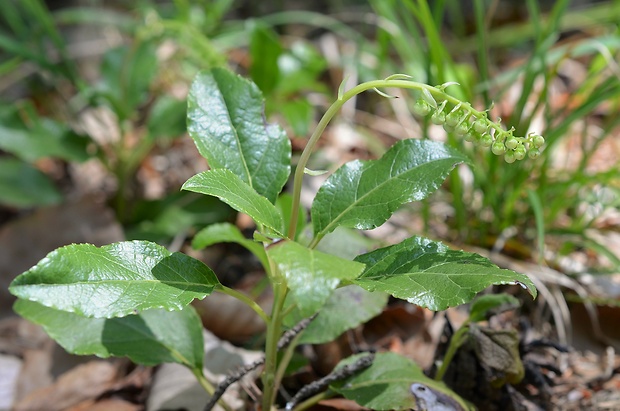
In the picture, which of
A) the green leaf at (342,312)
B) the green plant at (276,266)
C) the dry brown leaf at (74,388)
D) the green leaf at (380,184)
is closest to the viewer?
the green plant at (276,266)

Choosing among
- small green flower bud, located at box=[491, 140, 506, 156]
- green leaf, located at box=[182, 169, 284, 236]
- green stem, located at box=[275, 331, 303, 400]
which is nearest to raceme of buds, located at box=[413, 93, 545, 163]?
small green flower bud, located at box=[491, 140, 506, 156]

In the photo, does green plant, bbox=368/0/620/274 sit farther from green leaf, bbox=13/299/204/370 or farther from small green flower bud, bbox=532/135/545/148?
green leaf, bbox=13/299/204/370

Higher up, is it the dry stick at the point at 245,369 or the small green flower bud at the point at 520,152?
the small green flower bud at the point at 520,152

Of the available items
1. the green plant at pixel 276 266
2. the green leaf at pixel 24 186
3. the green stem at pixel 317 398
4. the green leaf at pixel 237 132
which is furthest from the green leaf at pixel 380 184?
the green leaf at pixel 24 186

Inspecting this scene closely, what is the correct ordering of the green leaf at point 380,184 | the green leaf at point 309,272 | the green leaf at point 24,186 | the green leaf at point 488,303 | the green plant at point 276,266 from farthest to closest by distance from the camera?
the green leaf at point 24,186, the green leaf at point 488,303, the green leaf at point 380,184, the green plant at point 276,266, the green leaf at point 309,272

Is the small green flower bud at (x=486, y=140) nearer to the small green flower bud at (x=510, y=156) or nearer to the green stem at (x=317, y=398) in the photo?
the small green flower bud at (x=510, y=156)

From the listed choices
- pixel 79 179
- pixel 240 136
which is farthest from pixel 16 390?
pixel 79 179

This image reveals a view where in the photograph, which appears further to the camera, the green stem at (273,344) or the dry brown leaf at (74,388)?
the dry brown leaf at (74,388)
